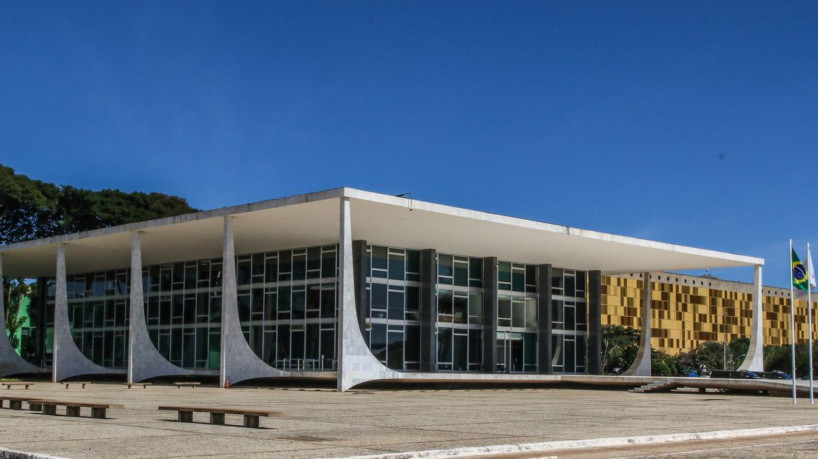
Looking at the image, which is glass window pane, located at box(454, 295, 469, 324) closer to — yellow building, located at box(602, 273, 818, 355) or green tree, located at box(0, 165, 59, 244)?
green tree, located at box(0, 165, 59, 244)

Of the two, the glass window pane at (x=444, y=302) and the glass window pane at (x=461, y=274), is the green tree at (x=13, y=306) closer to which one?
the glass window pane at (x=444, y=302)

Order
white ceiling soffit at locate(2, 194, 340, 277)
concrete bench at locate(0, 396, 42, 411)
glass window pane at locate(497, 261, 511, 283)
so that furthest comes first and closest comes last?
glass window pane at locate(497, 261, 511, 283), white ceiling soffit at locate(2, 194, 340, 277), concrete bench at locate(0, 396, 42, 411)

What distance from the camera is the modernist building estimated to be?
38.4 meters

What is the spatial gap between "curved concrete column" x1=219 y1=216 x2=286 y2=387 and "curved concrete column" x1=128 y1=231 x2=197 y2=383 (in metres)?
5.48

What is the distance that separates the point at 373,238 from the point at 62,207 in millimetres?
38890

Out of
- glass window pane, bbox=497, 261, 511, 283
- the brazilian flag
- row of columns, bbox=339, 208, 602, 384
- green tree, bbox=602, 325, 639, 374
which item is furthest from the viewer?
green tree, bbox=602, 325, 639, 374

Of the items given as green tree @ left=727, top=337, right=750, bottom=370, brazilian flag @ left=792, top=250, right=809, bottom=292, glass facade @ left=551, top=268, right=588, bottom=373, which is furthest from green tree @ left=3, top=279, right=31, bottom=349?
green tree @ left=727, top=337, right=750, bottom=370

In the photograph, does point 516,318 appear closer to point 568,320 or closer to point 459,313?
point 568,320

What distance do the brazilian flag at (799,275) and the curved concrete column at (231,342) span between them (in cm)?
2166

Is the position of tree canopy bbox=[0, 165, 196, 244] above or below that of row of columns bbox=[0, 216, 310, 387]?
above

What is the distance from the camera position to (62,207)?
71938 millimetres

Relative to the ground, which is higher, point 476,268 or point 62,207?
point 62,207

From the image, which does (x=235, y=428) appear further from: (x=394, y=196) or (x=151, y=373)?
(x=151, y=373)

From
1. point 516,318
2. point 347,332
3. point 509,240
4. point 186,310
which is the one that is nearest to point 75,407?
point 347,332
